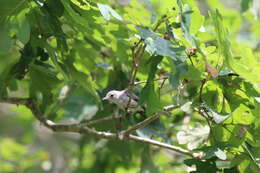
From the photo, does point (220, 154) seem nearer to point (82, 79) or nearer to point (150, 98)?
point (150, 98)

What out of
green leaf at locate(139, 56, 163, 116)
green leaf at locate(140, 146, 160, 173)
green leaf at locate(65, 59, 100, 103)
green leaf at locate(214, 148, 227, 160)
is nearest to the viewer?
green leaf at locate(214, 148, 227, 160)

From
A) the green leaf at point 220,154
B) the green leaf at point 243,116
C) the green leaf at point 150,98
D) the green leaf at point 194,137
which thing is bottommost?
the green leaf at point 194,137

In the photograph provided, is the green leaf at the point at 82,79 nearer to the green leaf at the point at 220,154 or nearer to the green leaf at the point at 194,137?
the green leaf at the point at 194,137

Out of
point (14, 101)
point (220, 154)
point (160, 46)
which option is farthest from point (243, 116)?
point (14, 101)

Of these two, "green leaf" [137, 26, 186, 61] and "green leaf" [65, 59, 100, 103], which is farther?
"green leaf" [65, 59, 100, 103]

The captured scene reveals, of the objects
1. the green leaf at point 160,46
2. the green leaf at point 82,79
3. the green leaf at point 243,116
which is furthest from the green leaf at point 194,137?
the green leaf at point 160,46

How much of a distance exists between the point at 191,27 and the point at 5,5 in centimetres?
54

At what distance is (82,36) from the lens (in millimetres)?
1896

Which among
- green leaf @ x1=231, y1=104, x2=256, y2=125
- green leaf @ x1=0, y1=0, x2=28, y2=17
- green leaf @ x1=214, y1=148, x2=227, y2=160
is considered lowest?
green leaf @ x1=214, y1=148, x2=227, y2=160

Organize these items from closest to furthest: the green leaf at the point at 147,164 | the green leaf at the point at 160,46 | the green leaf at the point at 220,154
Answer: the green leaf at the point at 160,46 < the green leaf at the point at 220,154 < the green leaf at the point at 147,164

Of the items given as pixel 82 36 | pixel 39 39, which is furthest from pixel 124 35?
pixel 39 39

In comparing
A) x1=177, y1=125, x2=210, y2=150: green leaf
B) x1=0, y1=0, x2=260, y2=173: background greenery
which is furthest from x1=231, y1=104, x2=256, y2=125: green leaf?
x1=177, y1=125, x2=210, y2=150: green leaf

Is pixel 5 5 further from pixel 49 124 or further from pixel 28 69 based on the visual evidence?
pixel 49 124

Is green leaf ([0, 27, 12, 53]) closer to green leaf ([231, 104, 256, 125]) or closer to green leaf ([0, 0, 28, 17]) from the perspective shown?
green leaf ([0, 0, 28, 17])
